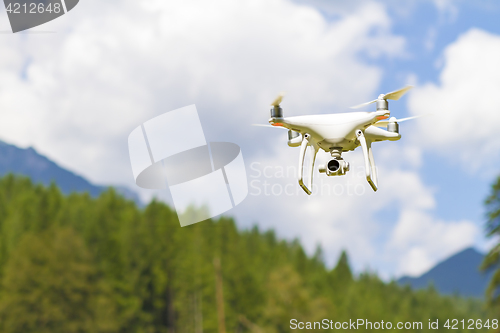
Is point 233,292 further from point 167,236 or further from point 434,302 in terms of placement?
point 434,302

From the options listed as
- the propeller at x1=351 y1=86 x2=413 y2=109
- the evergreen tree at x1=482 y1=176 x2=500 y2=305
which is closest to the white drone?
the propeller at x1=351 y1=86 x2=413 y2=109

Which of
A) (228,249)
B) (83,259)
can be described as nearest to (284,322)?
(228,249)

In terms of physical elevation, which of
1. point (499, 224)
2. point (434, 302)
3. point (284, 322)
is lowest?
point (434, 302)

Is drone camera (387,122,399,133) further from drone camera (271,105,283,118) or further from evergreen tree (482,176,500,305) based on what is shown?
evergreen tree (482,176,500,305)

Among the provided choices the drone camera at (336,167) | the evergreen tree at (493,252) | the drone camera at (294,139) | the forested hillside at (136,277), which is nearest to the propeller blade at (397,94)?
the drone camera at (336,167)

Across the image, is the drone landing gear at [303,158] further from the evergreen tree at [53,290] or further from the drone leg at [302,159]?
the evergreen tree at [53,290]

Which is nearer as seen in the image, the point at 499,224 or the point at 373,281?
the point at 499,224
